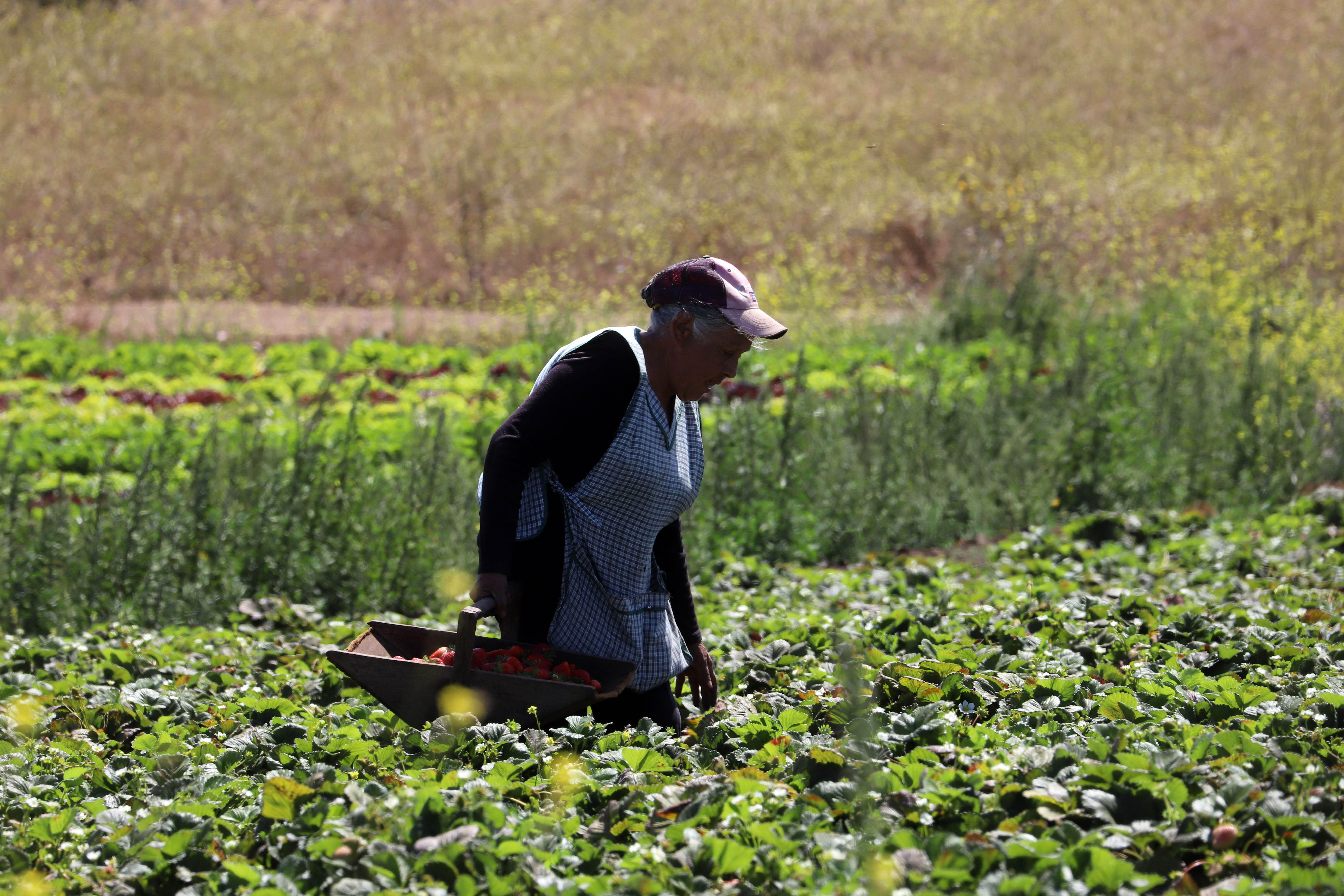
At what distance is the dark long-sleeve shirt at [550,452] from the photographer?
117 inches

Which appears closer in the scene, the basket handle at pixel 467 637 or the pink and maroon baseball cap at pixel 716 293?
the basket handle at pixel 467 637

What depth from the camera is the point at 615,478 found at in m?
3.14

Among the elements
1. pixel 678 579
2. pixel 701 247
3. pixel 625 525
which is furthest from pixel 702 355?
pixel 701 247

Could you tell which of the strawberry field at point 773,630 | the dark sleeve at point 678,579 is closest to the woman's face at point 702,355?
the dark sleeve at point 678,579

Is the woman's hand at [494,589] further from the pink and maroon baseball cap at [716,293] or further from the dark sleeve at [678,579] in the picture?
the pink and maroon baseball cap at [716,293]

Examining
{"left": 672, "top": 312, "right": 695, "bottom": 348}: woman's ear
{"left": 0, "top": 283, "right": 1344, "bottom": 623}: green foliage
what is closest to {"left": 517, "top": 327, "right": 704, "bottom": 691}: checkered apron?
{"left": 672, "top": 312, "right": 695, "bottom": 348}: woman's ear

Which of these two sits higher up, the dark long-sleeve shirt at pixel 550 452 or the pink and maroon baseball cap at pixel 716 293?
the pink and maroon baseball cap at pixel 716 293

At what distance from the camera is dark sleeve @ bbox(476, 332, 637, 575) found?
2.98m

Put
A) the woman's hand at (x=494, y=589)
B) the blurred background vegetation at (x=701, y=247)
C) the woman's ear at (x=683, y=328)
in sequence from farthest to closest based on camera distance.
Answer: the blurred background vegetation at (x=701, y=247) < the woman's ear at (x=683, y=328) < the woman's hand at (x=494, y=589)

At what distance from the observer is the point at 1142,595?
4.56m

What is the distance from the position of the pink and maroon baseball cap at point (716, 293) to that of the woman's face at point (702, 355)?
0.15 feet

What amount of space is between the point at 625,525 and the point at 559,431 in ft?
1.10

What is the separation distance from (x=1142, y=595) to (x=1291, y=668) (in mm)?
1043

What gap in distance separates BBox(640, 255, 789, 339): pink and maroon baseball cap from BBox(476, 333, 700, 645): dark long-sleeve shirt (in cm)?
17
